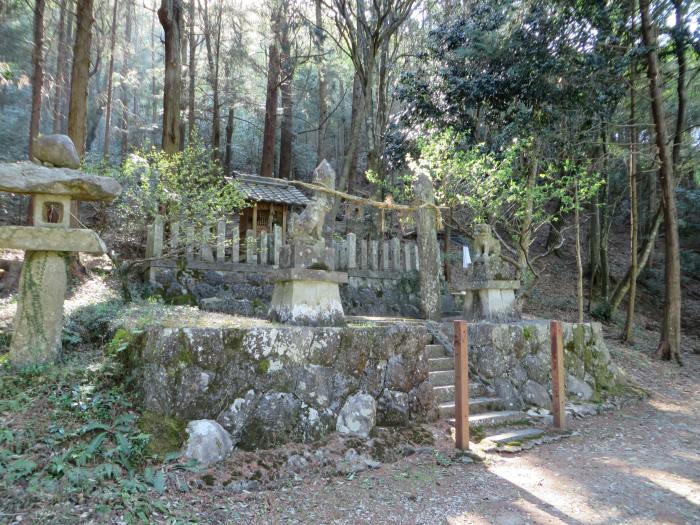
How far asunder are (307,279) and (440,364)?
243cm

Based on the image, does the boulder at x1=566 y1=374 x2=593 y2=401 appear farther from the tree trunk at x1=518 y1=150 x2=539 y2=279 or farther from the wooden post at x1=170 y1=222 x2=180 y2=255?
the wooden post at x1=170 y1=222 x2=180 y2=255

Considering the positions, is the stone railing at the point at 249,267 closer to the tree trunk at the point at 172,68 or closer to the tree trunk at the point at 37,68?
the tree trunk at the point at 172,68

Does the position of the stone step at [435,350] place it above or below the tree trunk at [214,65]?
below

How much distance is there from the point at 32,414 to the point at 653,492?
5216mm

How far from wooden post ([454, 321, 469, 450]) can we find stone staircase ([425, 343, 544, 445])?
1.80 feet

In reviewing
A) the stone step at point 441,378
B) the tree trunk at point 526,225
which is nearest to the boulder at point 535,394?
the stone step at point 441,378

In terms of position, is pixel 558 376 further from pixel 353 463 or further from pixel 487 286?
Result: pixel 353 463

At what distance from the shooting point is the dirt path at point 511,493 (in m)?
3.46

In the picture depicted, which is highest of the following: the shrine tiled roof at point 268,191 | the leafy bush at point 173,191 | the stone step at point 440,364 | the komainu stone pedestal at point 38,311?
the shrine tiled roof at point 268,191

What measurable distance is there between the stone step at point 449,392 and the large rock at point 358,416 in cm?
114

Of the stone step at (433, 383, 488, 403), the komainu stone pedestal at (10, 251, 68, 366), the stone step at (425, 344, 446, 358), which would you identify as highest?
the komainu stone pedestal at (10, 251, 68, 366)

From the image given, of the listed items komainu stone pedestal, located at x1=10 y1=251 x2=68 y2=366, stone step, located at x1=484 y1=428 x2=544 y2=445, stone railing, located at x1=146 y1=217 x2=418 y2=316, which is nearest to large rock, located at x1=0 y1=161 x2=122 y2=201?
komainu stone pedestal, located at x1=10 y1=251 x2=68 y2=366

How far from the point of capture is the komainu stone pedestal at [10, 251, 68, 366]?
4277 millimetres

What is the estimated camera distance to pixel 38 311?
Answer: 435 cm
